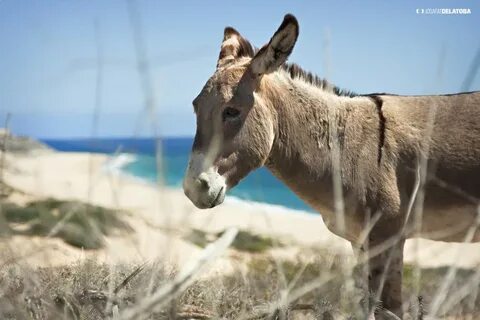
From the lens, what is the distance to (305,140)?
4059mm

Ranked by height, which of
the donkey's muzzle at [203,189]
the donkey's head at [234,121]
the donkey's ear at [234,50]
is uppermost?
the donkey's ear at [234,50]

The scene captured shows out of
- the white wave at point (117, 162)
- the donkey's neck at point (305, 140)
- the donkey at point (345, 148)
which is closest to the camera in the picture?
the white wave at point (117, 162)

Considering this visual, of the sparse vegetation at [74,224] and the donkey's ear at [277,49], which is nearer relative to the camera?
the sparse vegetation at [74,224]

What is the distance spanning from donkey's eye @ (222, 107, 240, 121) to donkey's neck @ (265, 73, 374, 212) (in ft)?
1.09

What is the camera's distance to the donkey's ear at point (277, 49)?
3.55 metres

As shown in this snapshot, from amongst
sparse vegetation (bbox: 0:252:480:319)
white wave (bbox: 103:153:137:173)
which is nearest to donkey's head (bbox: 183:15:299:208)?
sparse vegetation (bbox: 0:252:480:319)

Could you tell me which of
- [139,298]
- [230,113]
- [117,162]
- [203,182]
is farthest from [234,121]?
[139,298]

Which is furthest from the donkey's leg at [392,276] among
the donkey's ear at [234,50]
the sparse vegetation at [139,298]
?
the donkey's ear at [234,50]

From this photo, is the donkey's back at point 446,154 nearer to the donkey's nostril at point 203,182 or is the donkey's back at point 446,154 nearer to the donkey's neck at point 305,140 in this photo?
the donkey's neck at point 305,140

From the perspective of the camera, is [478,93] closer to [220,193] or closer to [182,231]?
[220,193]

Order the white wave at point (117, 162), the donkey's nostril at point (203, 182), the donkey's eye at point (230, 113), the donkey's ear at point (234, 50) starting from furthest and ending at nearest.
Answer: the donkey's ear at point (234, 50)
the donkey's eye at point (230, 113)
the donkey's nostril at point (203, 182)
the white wave at point (117, 162)

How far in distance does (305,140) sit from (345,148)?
0.94 ft

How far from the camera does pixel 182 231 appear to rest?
1.40 metres

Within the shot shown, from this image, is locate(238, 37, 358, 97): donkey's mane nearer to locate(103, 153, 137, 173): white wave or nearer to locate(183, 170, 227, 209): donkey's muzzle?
locate(183, 170, 227, 209): donkey's muzzle
